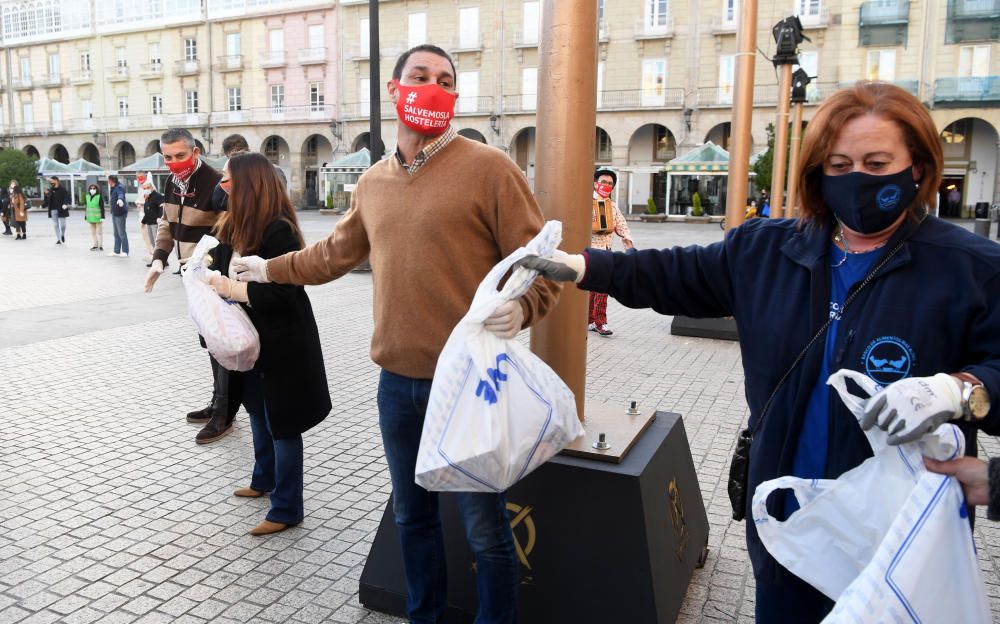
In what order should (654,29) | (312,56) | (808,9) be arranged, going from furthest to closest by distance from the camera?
(312,56)
(654,29)
(808,9)

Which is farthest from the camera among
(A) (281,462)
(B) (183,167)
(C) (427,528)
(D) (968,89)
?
(D) (968,89)

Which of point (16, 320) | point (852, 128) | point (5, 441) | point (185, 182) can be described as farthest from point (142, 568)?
point (16, 320)

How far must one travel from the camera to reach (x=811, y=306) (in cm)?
181

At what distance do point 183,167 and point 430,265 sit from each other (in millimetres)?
3375

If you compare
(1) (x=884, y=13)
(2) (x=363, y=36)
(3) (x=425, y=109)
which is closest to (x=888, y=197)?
(3) (x=425, y=109)

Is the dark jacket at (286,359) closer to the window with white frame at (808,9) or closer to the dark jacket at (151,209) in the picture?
the dark jacket at (151,209)

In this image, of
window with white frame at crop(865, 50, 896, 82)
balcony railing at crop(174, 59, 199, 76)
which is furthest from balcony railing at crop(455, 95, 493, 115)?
balcony railing at crop(174, 59, 199, 76)

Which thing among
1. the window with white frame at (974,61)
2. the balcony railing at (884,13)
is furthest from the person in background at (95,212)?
the window with white frame at (974,61)

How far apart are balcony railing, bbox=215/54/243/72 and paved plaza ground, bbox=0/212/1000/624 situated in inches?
1625

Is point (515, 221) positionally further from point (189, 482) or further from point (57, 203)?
point (57, 203)

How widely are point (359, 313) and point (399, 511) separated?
7.80 meters

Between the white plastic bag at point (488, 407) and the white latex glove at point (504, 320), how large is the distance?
2 centimetres

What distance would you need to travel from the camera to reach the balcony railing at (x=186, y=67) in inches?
1870

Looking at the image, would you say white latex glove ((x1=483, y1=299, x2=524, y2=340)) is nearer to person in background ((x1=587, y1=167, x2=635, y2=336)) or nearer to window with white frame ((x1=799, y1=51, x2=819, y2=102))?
person in background ((x1=587, y1=167, x2=635, y2=336))
